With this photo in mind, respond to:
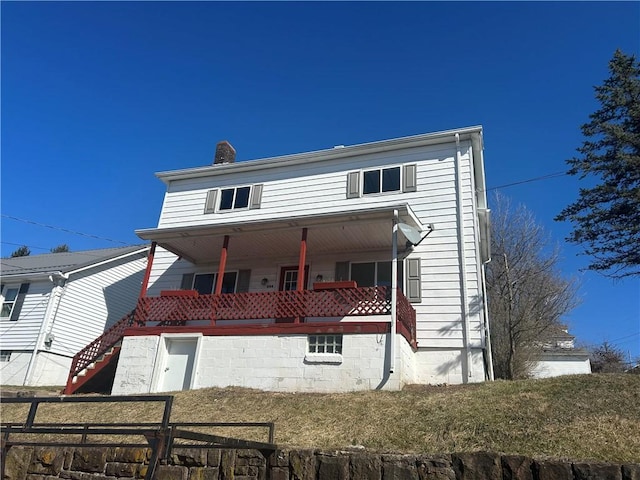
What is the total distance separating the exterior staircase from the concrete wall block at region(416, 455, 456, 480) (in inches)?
444

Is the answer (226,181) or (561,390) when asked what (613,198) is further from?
(226,181)

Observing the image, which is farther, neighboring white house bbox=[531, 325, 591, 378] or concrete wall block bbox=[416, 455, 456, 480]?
neighboring white house bbox=[531, 325, 591, 378]

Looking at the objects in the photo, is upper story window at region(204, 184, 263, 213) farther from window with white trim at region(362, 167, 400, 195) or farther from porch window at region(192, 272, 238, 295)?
window with white trim at region(362, 167, 400, 195)

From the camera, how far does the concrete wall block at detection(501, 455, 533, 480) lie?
3.85m

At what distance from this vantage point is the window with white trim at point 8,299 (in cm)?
1914

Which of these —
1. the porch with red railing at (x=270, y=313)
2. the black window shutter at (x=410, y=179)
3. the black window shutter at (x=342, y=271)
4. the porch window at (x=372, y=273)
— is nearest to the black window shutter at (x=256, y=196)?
the black window shutter at (x=342, y=271)

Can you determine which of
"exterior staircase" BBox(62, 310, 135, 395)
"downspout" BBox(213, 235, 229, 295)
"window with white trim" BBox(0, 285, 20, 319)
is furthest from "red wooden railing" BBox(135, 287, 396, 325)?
"window with white trim" BBox(0, 285, 20, 319)

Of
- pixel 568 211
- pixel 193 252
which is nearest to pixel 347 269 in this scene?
pixel 193 252

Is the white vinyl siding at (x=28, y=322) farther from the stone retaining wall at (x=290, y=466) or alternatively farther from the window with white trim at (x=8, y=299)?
the stone retaining wall at (x=290, y=466)

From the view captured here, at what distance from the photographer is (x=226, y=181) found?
55.7 ft

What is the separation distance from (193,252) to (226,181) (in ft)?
11.3

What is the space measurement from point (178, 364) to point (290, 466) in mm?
8273

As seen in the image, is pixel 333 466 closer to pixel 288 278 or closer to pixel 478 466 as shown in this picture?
pixel 478 466

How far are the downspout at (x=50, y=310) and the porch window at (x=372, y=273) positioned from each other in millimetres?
12828
